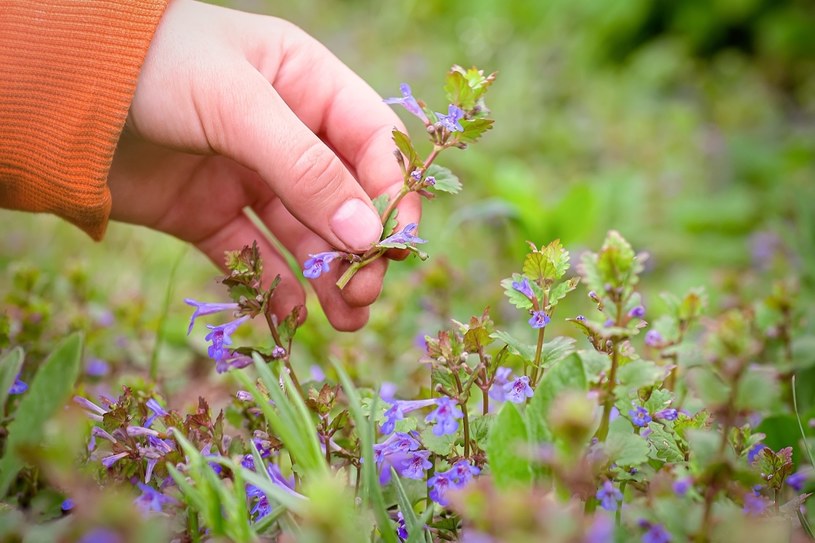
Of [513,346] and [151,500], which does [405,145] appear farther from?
[151,500]

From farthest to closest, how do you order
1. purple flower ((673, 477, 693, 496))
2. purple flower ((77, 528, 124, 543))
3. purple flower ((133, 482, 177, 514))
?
purple flower ((133, 482, 177, 514))
purple flower ((673, 477, 693, 496))
purple flower ((77, 528, 124, 543))


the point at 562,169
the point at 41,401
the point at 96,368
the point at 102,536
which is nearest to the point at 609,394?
the point at 102,536

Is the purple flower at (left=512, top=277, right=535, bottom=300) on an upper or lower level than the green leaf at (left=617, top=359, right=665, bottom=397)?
lower

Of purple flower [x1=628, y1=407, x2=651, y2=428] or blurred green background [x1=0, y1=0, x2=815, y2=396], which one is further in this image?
blurred green background [x1=0, y1=0, x2=815, y2=396]

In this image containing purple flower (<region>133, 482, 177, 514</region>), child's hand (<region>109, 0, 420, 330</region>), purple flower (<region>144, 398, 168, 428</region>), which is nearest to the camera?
purple flower (<region>133, 482, 177, 514</region>)

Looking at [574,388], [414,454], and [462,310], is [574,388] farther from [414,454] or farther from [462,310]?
[462,310]

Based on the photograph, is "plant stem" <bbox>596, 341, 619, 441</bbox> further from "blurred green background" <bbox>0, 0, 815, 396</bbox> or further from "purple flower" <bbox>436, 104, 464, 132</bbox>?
"blurred green background" <bbox>0, 0, 815, 396</bbox>

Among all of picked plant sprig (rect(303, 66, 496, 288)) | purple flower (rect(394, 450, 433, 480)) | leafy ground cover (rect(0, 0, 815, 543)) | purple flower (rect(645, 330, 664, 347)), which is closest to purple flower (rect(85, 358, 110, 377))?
leafy ground cover (rect(0, 0, 815, 543))
